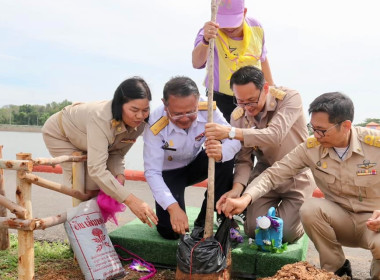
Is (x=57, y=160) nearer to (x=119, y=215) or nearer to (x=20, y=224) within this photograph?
(x=20, y=224)

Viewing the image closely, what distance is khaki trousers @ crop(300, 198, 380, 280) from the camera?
3.13m

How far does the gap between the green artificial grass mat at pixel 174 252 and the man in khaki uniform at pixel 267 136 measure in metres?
0.27

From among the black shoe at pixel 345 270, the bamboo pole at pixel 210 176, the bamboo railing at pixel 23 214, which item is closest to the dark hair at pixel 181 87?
the bamboo pole at pixel 210 176

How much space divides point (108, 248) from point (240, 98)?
1.55 meters

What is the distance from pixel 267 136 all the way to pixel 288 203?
721mm

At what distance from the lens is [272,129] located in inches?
136

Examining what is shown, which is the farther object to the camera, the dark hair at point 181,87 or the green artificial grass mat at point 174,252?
the green artificial grass mat at point 174,252

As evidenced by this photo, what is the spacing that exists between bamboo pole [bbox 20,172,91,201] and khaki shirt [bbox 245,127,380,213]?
4.36 feet

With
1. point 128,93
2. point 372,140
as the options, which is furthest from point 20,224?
point 372,140

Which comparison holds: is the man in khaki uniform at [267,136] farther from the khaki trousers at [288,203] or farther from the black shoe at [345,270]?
the black shoe at [345,270]

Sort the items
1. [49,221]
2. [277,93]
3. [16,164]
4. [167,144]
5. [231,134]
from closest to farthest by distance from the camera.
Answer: [16,164], [49,221], [231,134], [167,144], [277,93]

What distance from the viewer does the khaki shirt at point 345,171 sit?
3.06 meters

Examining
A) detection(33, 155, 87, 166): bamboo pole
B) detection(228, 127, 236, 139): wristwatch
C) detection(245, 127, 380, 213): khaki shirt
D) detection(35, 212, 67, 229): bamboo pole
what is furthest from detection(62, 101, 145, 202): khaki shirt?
detection(245, 127, 380, 213): khaki shirt

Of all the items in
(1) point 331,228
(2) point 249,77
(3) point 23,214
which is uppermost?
(2) point 249,77
